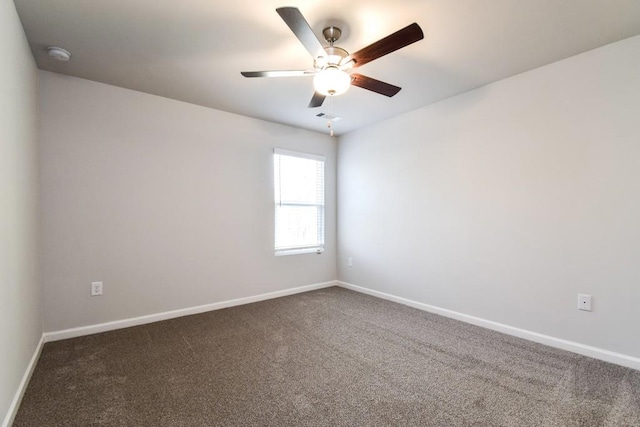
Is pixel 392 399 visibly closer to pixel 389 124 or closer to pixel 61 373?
pixel 61 373

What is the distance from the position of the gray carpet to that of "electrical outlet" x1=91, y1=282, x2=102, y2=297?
1.25 feet

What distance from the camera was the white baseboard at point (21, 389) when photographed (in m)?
1.59

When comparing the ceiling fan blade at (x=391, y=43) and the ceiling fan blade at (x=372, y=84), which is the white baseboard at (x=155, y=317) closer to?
the ceiling fan blade at (x=372, y=84)

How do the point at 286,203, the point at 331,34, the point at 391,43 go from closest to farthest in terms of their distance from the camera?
1. the point at 391,43
2. the point at 331,34
3. the point at 286,203

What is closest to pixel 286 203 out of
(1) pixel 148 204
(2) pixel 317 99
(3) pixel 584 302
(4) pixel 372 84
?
(1) pixel 148 204

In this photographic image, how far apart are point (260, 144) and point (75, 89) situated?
74.0 inches

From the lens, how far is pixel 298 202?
170 inches

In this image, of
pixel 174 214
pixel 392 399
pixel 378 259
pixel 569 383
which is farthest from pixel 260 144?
pixel 569 383

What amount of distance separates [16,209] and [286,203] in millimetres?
2725

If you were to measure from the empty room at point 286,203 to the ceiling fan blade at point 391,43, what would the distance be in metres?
0.02

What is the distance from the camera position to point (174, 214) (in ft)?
10.9

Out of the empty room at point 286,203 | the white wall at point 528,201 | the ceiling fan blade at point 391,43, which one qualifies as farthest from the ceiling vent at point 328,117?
the ceiling fan blade at point 391,43

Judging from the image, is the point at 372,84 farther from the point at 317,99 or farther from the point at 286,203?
the point at 286,203

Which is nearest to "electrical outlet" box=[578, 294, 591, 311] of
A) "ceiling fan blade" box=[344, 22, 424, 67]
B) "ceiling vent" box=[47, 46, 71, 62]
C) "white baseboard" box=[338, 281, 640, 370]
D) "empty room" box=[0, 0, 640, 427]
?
"empty room" box=[0, 0, 640, 427]
